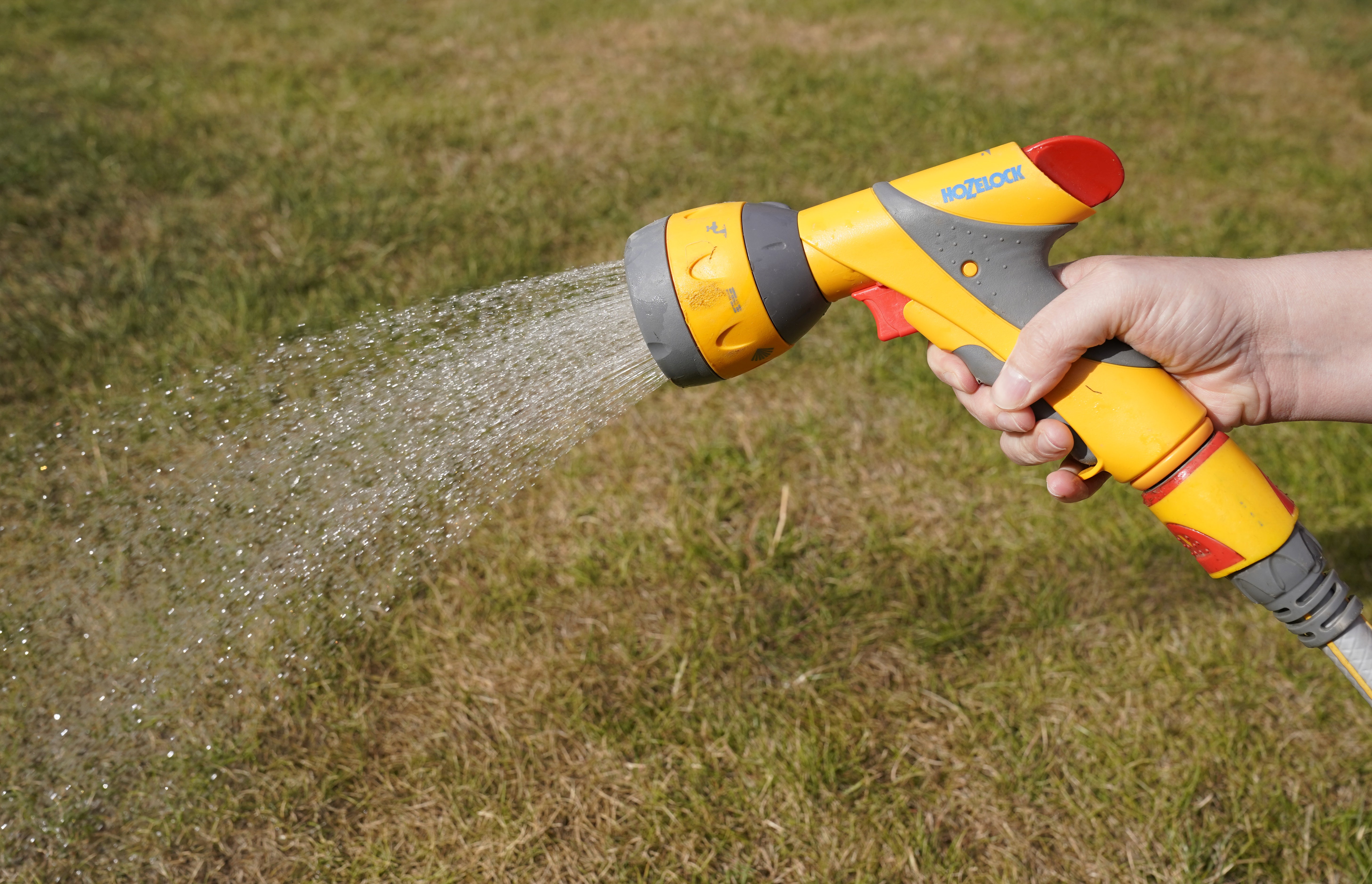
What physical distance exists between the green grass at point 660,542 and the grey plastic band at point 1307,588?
2.14ft

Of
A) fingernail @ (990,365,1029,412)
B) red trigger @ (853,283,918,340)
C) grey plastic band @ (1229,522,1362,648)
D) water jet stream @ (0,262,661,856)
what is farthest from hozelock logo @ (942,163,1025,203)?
grey plastic band @ (1229,522,1362,648)

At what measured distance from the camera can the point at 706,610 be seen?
7.45 feet

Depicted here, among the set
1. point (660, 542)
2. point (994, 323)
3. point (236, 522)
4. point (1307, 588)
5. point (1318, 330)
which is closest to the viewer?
point (1307, 588)

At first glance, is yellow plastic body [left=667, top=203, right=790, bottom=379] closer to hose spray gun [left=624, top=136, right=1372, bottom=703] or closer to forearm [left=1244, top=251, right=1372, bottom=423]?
hose spray gun [left=624, top=136, right=1372, bottom=703]

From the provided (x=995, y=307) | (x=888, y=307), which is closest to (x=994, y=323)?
(x=995, y=307)

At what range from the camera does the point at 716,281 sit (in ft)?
5.13

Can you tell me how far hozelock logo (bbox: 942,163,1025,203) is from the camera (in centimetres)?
150

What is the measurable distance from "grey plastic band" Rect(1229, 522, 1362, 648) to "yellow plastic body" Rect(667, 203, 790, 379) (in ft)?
2.89

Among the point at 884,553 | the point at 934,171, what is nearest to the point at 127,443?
the point at 884,553

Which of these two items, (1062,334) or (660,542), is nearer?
(1062,334)

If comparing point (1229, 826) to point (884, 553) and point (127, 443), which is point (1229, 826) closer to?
point (884, 553)

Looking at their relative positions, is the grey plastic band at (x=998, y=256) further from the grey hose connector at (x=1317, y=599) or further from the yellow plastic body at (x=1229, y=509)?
the grey hose connector at (x=1317, y=599)

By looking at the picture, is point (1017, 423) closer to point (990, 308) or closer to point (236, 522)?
point (990, 308)

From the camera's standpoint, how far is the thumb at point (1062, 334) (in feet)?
4.96
